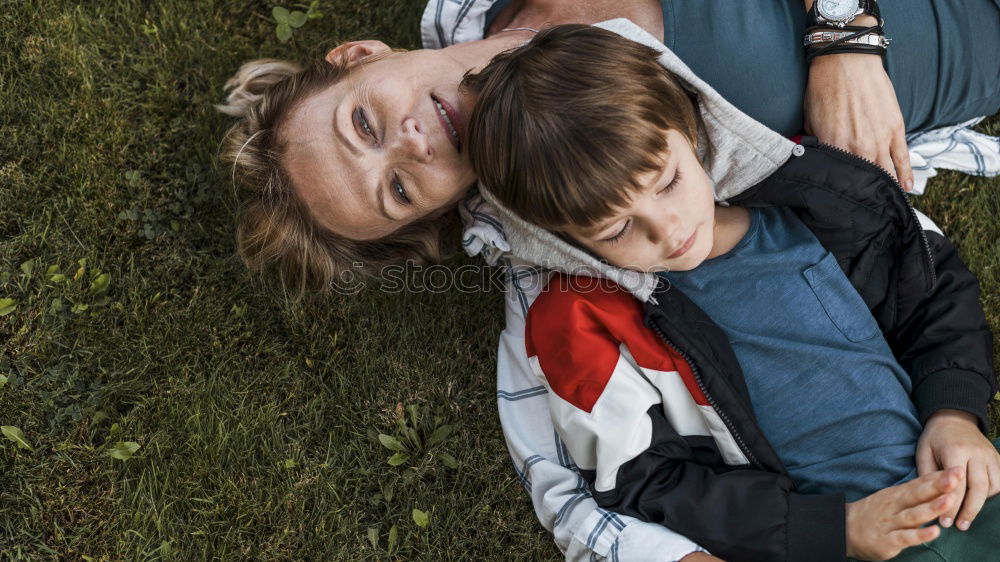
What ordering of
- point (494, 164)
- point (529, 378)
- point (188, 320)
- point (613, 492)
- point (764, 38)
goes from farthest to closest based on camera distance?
point (188, 320) < point (529, 378) < point (764, 38) < point (613, 492) < point (494, 164)

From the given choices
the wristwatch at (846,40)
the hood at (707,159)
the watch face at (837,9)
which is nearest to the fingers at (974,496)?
the hood at (707,159)

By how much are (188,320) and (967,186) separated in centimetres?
350

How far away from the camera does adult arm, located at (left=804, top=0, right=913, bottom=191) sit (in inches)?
114

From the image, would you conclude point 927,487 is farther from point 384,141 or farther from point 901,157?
point 384,141

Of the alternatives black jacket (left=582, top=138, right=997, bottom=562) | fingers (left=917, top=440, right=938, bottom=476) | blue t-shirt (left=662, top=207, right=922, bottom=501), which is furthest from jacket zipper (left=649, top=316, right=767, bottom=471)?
fingers (left=917, top=440, right=938, bottom=476)

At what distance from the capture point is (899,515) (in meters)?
2.49

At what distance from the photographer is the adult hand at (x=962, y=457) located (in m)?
2.57

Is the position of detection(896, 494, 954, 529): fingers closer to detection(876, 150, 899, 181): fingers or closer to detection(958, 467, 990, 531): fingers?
detection(958, 467, 990, 531): fingers

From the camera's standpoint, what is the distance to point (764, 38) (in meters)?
2.97

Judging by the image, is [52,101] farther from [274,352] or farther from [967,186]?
[967,186]

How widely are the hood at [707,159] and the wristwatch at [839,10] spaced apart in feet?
1.75

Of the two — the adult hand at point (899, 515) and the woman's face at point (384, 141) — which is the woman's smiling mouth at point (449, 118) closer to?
the woman's face at point (384, 141)

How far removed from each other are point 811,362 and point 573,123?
3.90 ft

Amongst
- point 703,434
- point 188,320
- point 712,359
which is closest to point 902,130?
point 712,359
